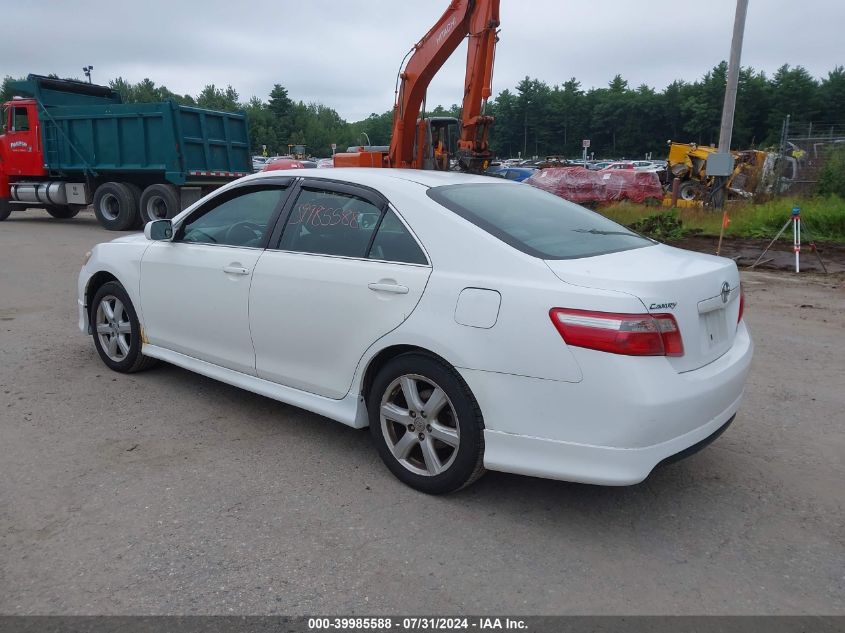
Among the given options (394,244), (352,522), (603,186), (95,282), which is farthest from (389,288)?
(603,186)

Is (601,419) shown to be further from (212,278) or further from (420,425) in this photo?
(212,278)

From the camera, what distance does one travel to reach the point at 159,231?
15.8 ft

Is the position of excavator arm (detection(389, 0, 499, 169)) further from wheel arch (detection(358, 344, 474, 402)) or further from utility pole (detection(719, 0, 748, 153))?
wheel arch (detection(358, 344, 474, 402))

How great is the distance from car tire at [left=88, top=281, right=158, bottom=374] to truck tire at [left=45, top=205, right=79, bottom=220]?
16746 millimetres

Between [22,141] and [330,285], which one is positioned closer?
[330,285]

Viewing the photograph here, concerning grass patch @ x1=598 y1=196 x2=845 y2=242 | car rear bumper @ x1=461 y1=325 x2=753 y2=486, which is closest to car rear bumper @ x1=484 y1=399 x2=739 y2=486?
car rear bumper @ x1=461 y1=325 x2=753 y2=486

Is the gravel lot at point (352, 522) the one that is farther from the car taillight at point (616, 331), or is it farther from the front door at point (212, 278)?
the car taillight at point (616, 331)

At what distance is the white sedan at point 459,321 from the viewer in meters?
2.97

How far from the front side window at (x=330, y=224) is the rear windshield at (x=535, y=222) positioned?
41 cm

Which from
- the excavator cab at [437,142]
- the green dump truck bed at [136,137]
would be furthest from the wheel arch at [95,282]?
the green dump truck bed at [136,137]

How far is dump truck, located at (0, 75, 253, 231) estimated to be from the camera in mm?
15875

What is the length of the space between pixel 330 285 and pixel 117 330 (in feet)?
7.80

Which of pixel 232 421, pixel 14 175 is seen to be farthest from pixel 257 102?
pixel 232 421
